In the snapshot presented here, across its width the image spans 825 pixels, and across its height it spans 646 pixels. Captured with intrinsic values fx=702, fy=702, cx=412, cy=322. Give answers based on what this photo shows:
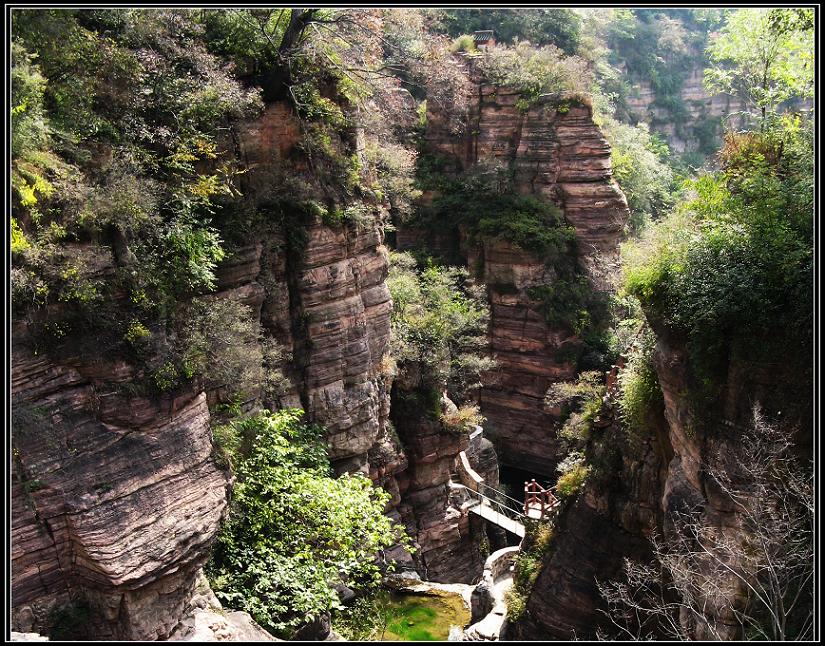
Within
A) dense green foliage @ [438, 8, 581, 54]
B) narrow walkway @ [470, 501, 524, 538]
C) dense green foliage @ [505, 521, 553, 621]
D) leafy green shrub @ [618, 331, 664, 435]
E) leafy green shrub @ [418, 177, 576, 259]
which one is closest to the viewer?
leafy green shrub @ [618, 331, 664, 435]

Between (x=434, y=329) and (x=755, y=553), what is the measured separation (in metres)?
13.9

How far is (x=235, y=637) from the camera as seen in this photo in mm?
10250

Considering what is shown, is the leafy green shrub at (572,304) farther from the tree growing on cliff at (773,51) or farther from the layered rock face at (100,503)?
the layered rock face at (100,503)

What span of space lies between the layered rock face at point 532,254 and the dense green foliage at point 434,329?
2012 millimetres

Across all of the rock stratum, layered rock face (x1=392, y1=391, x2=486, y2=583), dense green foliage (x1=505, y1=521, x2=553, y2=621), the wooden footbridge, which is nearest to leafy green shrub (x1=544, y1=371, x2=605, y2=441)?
the rock stratum

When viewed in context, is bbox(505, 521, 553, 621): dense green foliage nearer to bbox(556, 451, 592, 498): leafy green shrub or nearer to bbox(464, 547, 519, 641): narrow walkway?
bbox(464, 547, 519, 641): narrow walkway

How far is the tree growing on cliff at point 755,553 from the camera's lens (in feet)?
28.7

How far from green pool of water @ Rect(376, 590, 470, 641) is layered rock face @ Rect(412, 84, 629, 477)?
1214 centimetres

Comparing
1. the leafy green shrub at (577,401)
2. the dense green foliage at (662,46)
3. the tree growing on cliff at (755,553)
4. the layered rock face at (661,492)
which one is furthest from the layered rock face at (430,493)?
the dense green foliage at (662,46)

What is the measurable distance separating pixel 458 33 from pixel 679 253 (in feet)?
98.5

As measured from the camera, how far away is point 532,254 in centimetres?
2959

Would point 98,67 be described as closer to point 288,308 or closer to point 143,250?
point 143,250

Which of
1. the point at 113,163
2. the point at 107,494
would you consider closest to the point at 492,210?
the point at 113,163

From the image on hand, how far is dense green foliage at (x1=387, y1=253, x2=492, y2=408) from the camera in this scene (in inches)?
861
